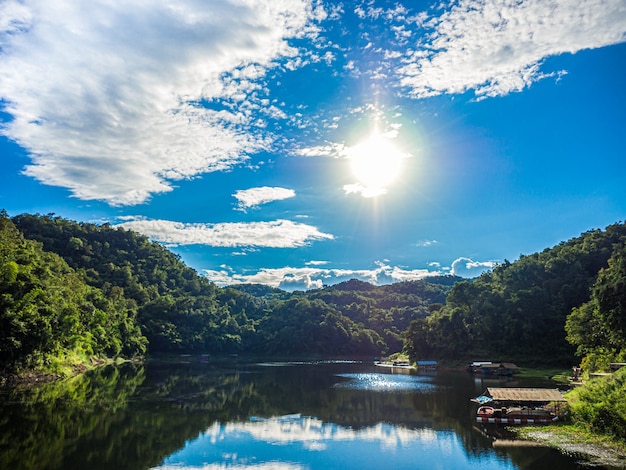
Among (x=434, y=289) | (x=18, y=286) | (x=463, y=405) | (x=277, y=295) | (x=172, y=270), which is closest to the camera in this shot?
(x=463, y=405)

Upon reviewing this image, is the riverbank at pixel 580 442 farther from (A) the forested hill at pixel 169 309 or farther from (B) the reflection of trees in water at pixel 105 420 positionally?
(A) the forested hill at pixel 169 309

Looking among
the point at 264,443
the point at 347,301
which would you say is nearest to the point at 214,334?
the point at 347,301

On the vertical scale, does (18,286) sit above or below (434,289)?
below

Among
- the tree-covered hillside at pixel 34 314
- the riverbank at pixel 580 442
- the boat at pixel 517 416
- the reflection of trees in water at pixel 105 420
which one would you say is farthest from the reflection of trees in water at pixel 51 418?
the boat at pixel 517 416

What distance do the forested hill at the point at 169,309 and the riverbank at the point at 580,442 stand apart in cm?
4601

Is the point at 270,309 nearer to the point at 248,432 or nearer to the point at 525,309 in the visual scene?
the point at 525,309

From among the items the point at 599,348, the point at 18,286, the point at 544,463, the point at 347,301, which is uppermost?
the point at 347,301

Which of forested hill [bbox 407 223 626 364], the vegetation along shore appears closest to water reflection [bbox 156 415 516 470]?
the vegetation along shore

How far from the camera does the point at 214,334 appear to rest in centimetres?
10919

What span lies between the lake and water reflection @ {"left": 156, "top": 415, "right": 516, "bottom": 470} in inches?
1.7

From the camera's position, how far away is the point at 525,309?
7419cm

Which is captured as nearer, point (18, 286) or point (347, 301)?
point (18, 286)

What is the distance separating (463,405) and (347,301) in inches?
4659

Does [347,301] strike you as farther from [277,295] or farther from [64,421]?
[64,421]
